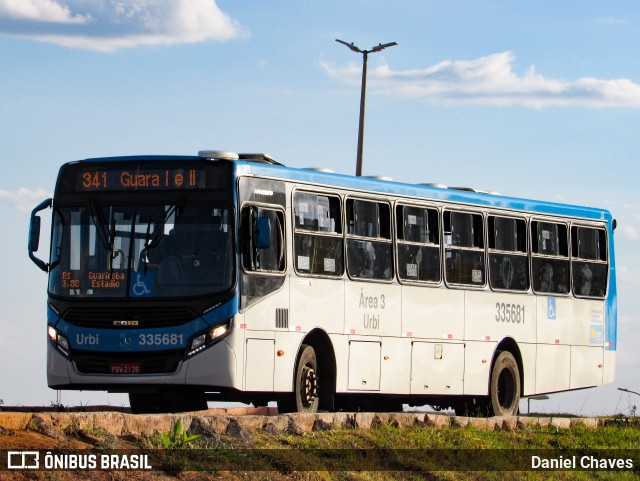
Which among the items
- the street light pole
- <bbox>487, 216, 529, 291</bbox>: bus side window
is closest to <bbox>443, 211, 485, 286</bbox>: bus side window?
<bbox>487, 216, 529, 291</bbox>: bus side window

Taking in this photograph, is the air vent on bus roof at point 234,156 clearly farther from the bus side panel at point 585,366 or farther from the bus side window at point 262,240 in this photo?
the bus side panel at point 585,366

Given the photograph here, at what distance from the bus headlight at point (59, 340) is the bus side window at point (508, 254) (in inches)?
305

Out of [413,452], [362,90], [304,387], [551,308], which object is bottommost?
[413,452]

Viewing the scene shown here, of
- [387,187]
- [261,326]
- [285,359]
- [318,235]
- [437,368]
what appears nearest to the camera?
[261,326]

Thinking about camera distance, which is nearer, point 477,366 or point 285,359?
point 285,359

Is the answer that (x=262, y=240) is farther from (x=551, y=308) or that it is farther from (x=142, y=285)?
(x=551, y=308)

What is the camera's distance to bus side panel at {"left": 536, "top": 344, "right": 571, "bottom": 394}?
963 inches

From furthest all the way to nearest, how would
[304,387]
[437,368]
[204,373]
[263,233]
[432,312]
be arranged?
[437,368] → [432,312] → [304,387] → [263,233] → [204,373]

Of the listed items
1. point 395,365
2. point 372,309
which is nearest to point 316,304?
point 372,309

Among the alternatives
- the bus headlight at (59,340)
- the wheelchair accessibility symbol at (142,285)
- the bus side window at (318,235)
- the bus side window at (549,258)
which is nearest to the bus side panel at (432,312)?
the bus side window at (318,235)

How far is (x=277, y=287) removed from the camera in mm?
18297

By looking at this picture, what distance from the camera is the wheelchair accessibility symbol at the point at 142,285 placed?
17516 millimetres

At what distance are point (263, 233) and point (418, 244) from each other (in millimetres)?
4547

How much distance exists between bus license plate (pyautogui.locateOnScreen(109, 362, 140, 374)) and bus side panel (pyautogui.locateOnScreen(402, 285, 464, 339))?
4.90 m
